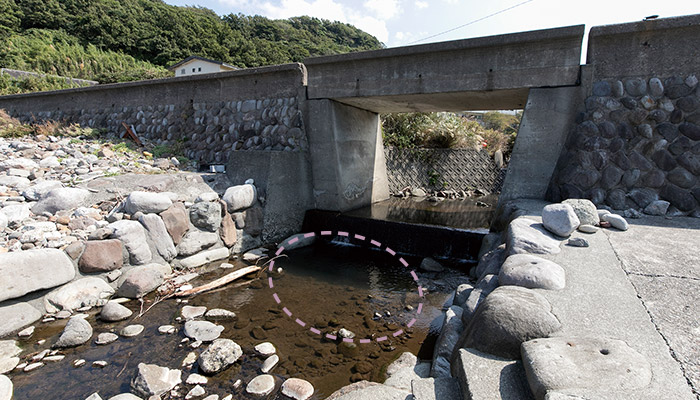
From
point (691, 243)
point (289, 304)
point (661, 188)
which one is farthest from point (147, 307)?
point (661, 188)

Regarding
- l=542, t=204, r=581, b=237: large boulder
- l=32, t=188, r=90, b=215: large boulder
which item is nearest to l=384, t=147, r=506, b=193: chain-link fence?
l=542, t=204, r=581, b=237: large boulder

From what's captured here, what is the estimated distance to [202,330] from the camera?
3.36 meters

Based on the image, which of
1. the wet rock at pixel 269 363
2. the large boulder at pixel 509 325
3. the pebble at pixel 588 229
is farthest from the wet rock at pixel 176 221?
the pebble at pixel 588 229

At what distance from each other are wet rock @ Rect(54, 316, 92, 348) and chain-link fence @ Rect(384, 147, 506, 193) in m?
7.77

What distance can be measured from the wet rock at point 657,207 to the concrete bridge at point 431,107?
0.60ft

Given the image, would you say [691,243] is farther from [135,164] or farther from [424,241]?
[135,164]

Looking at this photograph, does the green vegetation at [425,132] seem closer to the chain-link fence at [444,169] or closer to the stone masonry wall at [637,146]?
the chain-link fence at [444,169]

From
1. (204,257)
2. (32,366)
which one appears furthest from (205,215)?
(32,366)

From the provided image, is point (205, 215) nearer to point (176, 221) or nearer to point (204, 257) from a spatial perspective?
point (176, 221)

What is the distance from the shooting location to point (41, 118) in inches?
393

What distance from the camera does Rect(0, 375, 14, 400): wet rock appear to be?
2.42 m

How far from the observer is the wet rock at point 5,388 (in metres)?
2.42

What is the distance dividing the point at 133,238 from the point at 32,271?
3.27ft

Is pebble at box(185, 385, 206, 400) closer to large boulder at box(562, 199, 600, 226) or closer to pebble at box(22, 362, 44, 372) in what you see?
pebble at box(22, 362, 44, 372)
